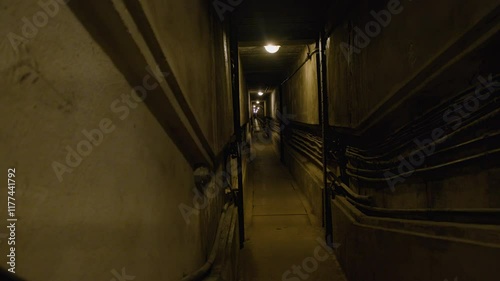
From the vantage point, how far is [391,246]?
3.64 m

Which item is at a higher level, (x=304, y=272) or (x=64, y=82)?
(x=64, y=82)

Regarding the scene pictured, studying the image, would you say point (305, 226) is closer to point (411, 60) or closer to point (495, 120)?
point (411, 60)

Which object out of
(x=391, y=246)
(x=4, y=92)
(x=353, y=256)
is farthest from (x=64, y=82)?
(x=353, y=256)

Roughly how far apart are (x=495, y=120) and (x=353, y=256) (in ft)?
10.8

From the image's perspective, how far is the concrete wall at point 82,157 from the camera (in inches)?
A: 41.9
